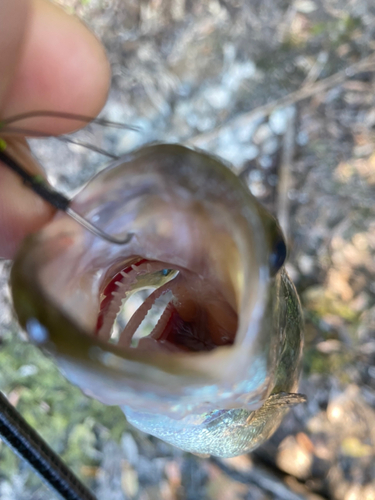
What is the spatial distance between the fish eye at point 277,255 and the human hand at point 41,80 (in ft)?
2.06

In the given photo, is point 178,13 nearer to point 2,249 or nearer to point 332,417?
point 2,249

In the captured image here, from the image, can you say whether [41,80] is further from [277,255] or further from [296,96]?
[296,96]

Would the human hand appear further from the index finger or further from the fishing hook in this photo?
the fishing hook

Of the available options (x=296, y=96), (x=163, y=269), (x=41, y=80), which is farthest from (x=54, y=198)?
(x=296, y=96)

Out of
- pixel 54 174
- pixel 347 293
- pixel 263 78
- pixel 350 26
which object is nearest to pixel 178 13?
pixel 263 78

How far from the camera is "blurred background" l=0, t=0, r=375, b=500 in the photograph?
5.32 feet

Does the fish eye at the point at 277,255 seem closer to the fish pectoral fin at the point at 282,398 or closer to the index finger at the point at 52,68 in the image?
the fish pectoral fin at the point at 282,398

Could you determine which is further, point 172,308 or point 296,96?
point 296,96

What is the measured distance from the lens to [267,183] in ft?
6.44

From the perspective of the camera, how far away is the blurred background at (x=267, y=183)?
5.32ft

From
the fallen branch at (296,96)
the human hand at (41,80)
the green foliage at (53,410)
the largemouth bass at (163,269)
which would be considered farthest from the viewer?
the fallen branch at (296,96)

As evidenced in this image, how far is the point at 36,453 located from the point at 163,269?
1.64ft

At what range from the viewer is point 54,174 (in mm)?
2170

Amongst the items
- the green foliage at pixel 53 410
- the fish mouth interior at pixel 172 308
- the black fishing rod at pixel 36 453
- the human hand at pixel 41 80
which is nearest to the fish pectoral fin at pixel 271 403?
the fish mouth interior at pixel 172 308
